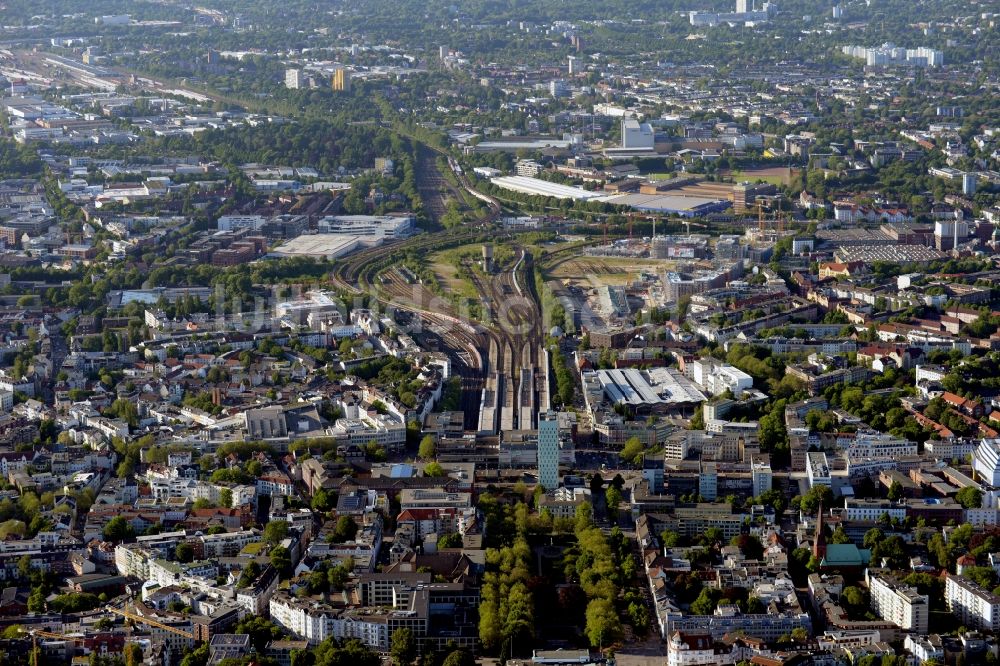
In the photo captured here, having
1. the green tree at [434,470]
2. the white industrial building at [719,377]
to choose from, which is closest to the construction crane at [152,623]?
the green tree at [434,470]

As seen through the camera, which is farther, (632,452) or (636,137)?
(636,137)

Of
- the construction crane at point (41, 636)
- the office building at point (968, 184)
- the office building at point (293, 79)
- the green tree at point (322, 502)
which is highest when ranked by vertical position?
the office building at point (293, 79)

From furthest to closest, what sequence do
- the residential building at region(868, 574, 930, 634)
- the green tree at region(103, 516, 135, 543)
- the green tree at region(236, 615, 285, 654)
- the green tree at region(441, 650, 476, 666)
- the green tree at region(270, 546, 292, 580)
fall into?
the green tree at region(103, 516, 135, 543)
the green tree at region(270, 546, 292, 580)
the residential building at region(868, 574, 930, 634)
the green tree at region(236, 615, 285, 654)
the green tree at region(441, 650, 476, 666)

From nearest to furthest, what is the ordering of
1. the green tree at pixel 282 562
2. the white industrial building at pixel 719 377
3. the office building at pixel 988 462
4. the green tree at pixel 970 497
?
the green tree at pixel 282 562 → the green tree at pixel 970 497 → the office building at pixel 988 462 → the white industrial building at pixel 719 377

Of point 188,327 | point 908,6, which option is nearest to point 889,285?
point 188,327

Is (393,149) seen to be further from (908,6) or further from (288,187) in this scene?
(908,6)

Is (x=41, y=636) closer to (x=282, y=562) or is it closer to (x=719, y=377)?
(x=282, y=562)

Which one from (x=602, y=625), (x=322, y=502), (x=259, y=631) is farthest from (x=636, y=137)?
(x=259, y=631)

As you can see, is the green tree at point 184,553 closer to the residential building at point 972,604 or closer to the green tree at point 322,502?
the green tree at point 322,502

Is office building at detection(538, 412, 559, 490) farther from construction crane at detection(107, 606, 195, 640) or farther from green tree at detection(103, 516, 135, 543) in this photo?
construction crane at detection(107, 606, 195, 640)

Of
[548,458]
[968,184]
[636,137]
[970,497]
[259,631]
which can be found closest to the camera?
[259,631]

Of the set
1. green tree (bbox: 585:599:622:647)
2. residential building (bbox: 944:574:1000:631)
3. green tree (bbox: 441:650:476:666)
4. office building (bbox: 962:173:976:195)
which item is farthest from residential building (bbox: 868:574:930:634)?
office building (bbox: 962:173:976:195)

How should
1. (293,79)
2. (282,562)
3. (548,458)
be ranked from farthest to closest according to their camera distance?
(293,79) → (548,458) → (282,562)
